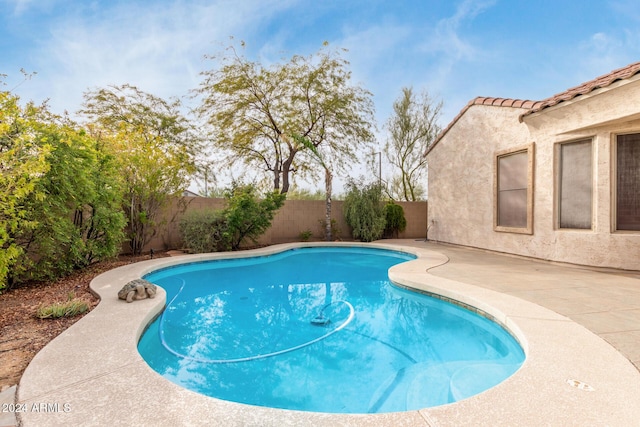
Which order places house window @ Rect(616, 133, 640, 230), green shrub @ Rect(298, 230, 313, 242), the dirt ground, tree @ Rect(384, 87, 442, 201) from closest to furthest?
the dirt ground → house window @ Rect(616, 133, 640, 230) → green shrub @ Rect(298, 230, 313, 242) → tree @ Rect(384, 87, 442, 201)

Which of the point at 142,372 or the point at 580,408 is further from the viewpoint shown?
the point at 142,372

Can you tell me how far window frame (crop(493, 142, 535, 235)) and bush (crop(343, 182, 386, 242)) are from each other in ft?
15.4

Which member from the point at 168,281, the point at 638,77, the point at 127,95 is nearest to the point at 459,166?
the point at 638,77

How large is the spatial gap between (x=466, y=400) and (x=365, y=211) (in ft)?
34.7

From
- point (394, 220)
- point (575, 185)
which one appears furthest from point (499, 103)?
point (394, 220)

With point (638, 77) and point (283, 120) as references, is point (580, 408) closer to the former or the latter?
point (638, 77)

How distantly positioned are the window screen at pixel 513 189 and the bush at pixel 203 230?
8011mm

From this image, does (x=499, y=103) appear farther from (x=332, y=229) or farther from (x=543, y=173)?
(x=332, y=229)

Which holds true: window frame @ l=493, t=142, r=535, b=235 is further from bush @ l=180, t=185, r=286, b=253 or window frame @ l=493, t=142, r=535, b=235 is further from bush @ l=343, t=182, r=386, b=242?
bush @ l=180, t=185, r=286, b=253

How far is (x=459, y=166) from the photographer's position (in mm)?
10203

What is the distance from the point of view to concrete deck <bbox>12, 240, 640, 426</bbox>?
5.82 feet

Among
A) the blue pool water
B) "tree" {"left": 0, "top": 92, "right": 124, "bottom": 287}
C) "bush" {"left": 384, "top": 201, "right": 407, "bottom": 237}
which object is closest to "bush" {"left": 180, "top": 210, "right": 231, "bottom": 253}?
"tree" {"left": 0, "top": 92, "right": 124, "bottom": 287}

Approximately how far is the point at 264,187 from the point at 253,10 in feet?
28.4

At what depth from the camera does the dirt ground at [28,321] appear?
2619 millimetres
